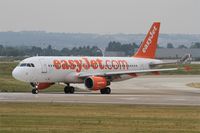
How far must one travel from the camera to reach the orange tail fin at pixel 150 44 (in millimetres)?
71688

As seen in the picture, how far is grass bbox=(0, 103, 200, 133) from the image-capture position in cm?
3037

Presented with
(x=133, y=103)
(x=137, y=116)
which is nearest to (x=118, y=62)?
(x=133, y=103)

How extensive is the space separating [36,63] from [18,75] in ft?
6.55

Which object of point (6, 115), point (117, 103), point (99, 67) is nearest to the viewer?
point (6, 115)

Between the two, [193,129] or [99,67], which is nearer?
[193,129]

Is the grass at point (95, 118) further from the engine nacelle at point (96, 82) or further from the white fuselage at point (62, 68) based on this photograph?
the engine nacelle at point (96, 82)

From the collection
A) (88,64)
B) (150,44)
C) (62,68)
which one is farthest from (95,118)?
(150,44)

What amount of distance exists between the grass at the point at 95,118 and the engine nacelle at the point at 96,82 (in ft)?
54.3

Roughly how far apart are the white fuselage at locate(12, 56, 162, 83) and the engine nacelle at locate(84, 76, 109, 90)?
128 cm

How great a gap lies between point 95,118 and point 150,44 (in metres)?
37.1

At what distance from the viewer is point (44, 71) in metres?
61.8

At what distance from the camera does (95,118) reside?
35406 mm

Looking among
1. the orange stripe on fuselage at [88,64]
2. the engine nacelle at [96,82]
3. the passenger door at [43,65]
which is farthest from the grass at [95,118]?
the orange stripe on fuselage at [88,64]

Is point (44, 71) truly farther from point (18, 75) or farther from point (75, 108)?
point (75, 108)
